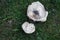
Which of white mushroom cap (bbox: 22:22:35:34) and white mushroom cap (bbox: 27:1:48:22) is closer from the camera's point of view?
white mushroom cap (bbox: 22:22:35:34)

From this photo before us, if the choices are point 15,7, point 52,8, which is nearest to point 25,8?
point 15,7

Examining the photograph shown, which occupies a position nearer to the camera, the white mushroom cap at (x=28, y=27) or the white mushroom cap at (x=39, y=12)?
the white mushroom cap at (x=28, y=27)

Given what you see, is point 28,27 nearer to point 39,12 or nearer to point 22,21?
point 22,21

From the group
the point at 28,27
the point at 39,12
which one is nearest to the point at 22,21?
the point at 28,27

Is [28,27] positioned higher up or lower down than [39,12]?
lower down

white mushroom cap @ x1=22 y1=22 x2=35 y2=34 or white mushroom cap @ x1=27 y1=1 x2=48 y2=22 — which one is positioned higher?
white mushroom cap @ x1=27 y1=1 x2=48 y2=22

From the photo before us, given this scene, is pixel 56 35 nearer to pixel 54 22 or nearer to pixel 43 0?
pixel 54 22
